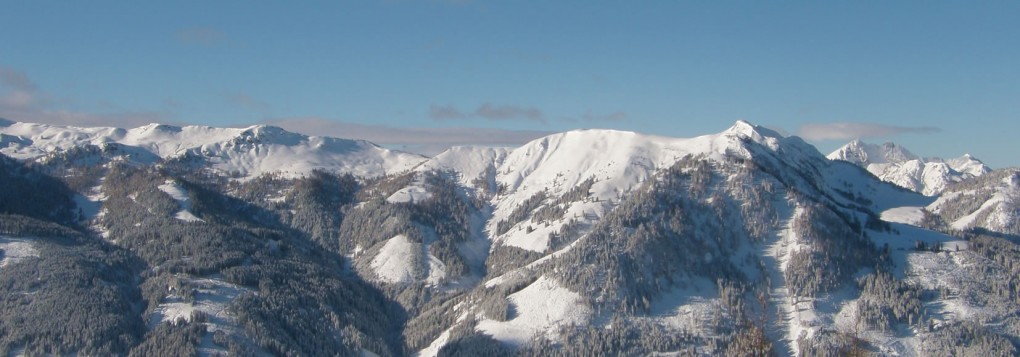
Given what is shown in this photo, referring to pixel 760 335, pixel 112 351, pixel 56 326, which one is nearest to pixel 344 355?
Result: pixel 112 351

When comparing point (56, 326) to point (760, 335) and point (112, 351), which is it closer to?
point (112, 351)

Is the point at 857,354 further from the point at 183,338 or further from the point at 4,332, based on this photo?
the point at 4,332

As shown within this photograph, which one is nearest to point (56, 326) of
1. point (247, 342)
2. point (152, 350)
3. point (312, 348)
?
point (152, 350)

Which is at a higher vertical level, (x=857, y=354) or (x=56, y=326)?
(x=857, y=354)

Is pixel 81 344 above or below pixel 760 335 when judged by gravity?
below

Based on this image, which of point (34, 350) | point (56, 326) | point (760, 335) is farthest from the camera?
point (56, 326)

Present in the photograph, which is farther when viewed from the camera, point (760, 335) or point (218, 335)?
point (218, 335)

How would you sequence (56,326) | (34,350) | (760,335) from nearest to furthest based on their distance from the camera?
1. (760,335)
2. (34,350)
3. (56,326)

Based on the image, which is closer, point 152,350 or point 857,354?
point 857,354

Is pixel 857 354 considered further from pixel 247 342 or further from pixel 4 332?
pixel 4 332
